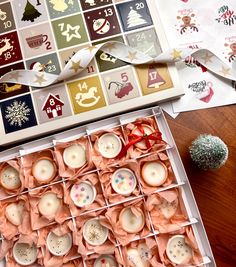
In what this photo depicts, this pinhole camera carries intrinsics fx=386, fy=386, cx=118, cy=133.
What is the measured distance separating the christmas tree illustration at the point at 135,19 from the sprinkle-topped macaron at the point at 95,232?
317 mm

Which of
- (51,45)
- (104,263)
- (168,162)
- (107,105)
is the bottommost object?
(104,263)

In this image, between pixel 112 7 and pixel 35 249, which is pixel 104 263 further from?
pixel 112 7

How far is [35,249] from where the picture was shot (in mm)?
569

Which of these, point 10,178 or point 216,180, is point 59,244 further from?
point 216,180

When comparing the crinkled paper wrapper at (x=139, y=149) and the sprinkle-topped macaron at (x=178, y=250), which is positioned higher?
the crinkled paper wrapper at (x=139, y=149)

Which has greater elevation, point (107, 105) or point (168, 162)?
point (107, 105)

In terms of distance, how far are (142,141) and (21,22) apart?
0.29m

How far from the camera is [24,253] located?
0.57 metres


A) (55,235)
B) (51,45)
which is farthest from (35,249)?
(51,45)

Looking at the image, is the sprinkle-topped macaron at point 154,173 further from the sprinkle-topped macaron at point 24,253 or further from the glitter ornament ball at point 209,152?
the sprinkle-topped macaron at point 24,253

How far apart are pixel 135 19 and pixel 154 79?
0.35 ft

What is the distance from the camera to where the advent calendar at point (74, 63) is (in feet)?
1.98

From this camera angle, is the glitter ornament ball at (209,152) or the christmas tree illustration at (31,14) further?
the christmas tree illustration at (31,14)

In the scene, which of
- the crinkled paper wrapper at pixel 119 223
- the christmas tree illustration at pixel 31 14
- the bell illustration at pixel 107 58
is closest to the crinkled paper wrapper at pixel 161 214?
the crinkled paper wrapper at pixel 119 223
